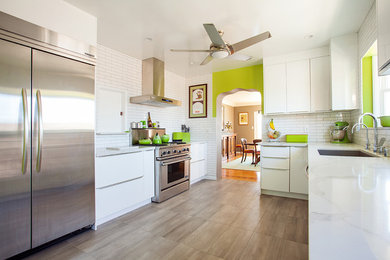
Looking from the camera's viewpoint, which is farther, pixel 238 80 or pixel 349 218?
pixel 238 80

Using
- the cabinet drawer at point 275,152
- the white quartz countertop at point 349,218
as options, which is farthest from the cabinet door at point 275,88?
the white quartz countertop at point 349,218

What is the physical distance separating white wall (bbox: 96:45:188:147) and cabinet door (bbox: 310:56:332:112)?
9.56 ft

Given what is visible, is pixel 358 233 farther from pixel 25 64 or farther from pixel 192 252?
pixel 25 64

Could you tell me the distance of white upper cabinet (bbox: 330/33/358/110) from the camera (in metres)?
2.96

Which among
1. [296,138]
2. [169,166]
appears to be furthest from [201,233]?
[296,138]

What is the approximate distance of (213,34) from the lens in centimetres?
218

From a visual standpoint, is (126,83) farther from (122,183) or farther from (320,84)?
(320,84)

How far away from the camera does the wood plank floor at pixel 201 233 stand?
1839 mm

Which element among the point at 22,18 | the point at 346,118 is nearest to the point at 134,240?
the point at 22,18

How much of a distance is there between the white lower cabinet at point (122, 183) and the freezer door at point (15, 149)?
0.70 metres

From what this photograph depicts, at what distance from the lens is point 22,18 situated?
1811mm

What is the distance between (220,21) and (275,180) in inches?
106

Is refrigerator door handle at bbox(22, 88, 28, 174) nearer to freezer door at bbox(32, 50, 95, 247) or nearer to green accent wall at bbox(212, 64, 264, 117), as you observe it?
freezer door at bbox(32, 50, 95, 247)

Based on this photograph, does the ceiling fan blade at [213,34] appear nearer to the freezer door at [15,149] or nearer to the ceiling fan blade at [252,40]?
the ceiling fan blade at [252,40]
